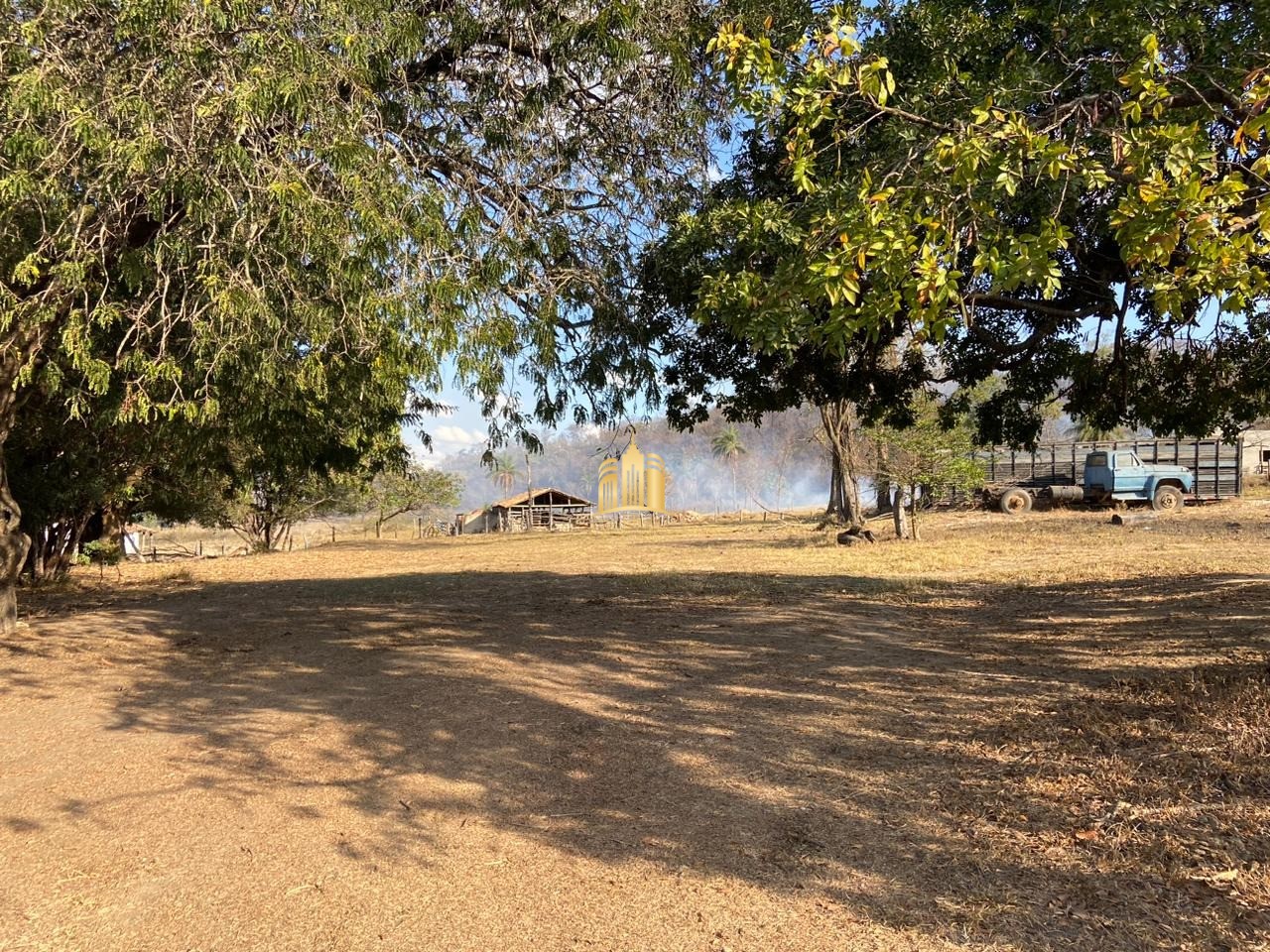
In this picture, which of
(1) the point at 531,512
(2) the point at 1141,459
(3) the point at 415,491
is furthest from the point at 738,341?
(1) the point at 531,512

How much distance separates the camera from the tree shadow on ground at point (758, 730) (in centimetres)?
362

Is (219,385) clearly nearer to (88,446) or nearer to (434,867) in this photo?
(434,867)

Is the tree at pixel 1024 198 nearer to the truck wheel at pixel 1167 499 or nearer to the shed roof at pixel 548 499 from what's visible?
the truck wheel at pixel 1167 499

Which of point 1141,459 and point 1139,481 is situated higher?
point 1141,459

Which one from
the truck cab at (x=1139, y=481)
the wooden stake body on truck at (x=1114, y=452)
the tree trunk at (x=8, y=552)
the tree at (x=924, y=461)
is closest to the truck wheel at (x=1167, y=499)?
the truck cab at (x=1139, y=481)

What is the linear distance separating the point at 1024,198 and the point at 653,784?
5.04 meters

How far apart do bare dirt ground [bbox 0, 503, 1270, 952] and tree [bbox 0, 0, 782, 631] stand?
2574 mm

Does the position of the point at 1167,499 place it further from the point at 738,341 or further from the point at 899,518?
the point at 738,341

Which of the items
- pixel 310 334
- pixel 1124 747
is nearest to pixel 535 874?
pixel 1124 747

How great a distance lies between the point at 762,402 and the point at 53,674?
303 inches

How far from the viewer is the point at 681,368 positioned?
9.80 metres

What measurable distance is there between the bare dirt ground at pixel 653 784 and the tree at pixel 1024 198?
2.41 metres

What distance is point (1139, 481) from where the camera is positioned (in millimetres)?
28359

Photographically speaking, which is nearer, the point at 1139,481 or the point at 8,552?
the point at 8,552
